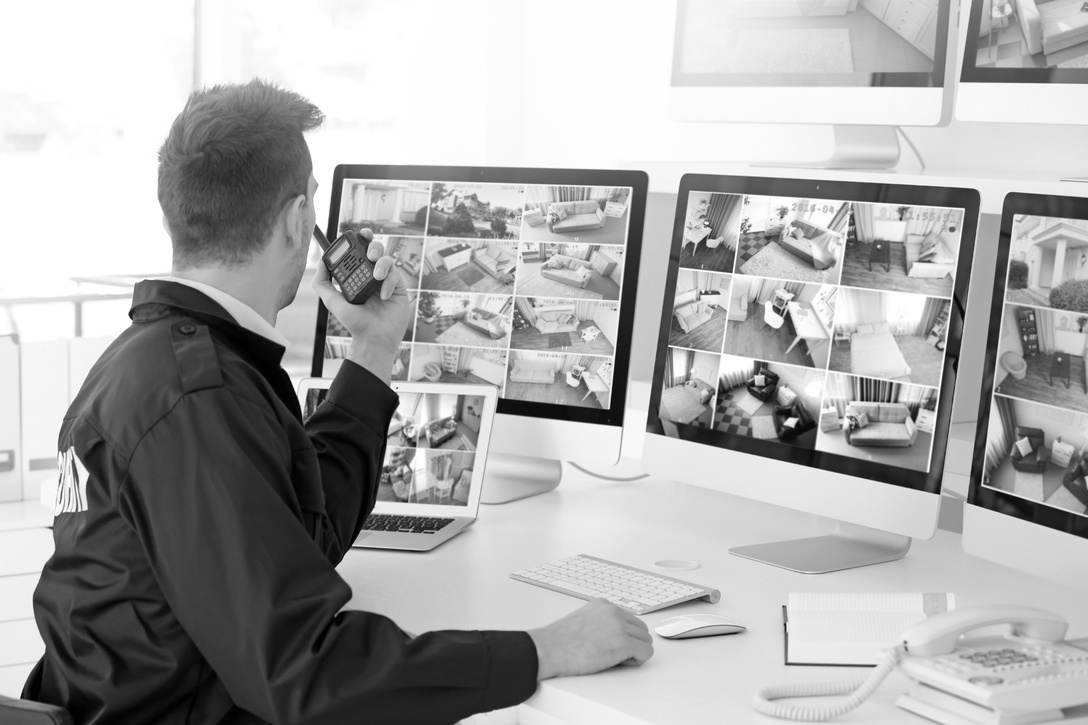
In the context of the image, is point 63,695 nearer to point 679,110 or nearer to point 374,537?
point 374,537

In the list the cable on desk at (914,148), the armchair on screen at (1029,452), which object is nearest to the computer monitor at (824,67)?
the cable on desk at (914,148)

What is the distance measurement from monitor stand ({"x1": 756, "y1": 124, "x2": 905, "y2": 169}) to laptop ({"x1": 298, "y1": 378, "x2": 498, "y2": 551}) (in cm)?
70

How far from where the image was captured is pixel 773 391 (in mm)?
1551

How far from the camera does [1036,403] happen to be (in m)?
1.28

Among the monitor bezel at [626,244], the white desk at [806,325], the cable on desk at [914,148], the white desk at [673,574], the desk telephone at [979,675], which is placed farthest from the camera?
the cable on desk at [914,148]

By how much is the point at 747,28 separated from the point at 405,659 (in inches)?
51.6

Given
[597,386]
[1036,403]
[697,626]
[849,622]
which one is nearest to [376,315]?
[597,386]

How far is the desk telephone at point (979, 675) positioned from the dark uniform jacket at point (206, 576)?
299 millimetres

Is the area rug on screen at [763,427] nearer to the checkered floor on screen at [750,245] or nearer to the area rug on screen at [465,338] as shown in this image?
the checkered floor on screen at [750,245]

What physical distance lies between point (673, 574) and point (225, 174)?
29.9 inches

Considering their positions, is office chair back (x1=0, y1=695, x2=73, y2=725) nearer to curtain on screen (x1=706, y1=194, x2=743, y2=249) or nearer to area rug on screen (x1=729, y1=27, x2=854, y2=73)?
curtain on screen (x1=706, y1=194, x2=743, y2=249)

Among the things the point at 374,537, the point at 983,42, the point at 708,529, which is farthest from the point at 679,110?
the point at 374,537

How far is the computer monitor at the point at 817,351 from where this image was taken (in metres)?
1.43

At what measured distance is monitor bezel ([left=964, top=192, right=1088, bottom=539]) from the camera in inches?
49.8
